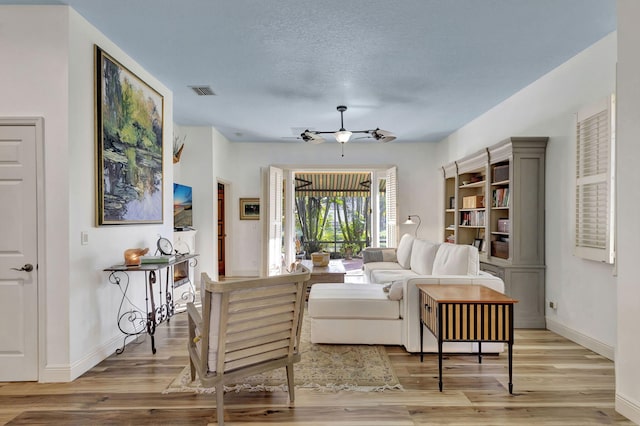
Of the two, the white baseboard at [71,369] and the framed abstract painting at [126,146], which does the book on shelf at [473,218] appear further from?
the white baseboard at [71,369]

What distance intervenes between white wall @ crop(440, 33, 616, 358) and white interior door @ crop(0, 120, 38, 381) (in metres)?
4.74

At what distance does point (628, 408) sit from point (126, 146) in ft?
14.4

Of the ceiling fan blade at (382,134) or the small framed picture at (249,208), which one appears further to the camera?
the small framed picture at (249,208)

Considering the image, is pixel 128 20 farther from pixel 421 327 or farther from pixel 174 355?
pixel 421 327

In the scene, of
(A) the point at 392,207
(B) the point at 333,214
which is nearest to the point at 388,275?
(A) the point at 392,207

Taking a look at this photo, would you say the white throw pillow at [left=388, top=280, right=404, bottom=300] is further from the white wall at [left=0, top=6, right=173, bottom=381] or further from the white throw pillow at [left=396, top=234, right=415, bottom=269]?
the white wall at [left=0, top=6, right=173, bottom=381]

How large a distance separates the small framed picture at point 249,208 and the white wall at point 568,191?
4.79 metres

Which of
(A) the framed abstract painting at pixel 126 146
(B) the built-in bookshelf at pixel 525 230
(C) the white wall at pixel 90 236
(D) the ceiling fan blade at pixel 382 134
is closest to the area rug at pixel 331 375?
(C) the white wall at pixel 90 236

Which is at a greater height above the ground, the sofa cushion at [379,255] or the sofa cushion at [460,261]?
the sofa cushion at [460,261]

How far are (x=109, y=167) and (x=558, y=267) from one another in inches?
180

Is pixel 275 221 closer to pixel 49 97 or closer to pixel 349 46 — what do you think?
pixel 349 46

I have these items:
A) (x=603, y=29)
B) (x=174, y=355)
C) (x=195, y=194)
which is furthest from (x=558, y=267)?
(x=195, y=194)

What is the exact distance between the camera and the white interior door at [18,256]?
2754mm

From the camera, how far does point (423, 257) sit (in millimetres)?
4949
